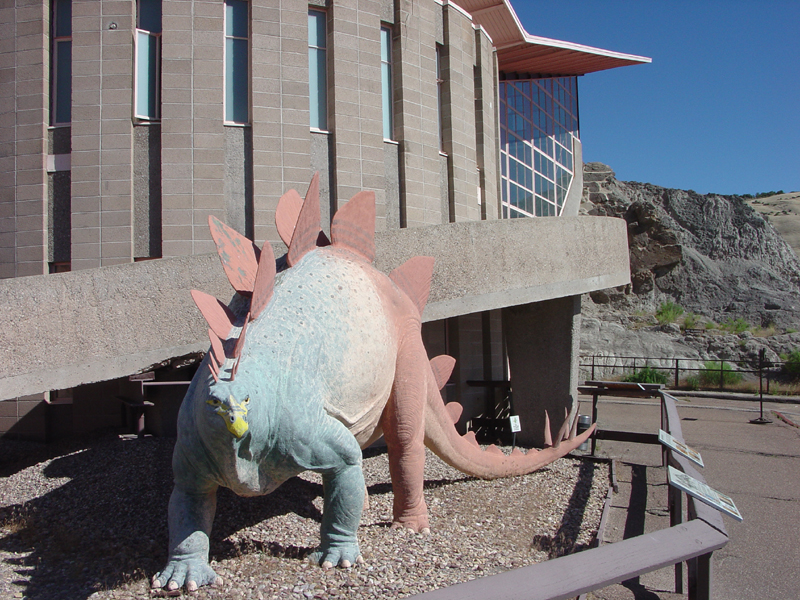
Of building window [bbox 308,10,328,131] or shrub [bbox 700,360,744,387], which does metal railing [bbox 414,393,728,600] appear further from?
shrub [bbox 700,360,744,387]

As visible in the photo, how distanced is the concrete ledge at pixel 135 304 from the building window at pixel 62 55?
182 inches

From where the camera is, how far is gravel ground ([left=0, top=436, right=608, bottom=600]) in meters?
3.52

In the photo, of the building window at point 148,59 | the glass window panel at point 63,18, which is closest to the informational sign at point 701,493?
the building window at point 148,59

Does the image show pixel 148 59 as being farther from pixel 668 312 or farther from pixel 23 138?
pixel 668 312

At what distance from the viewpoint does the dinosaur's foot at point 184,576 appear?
124 inches

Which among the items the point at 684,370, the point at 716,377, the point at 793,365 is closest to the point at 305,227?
the point at 684,370

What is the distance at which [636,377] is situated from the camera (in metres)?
18.9

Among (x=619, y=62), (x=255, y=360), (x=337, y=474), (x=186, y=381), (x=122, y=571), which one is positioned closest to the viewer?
(x=255, y=360)

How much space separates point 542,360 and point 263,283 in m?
5.92

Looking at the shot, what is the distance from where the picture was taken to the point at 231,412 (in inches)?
104

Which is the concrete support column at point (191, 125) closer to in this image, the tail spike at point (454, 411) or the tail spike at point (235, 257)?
the tail spike at point (454, 411)

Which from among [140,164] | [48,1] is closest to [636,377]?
[140,164]

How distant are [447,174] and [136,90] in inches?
194

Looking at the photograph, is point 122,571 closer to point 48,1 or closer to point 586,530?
point 586,530
